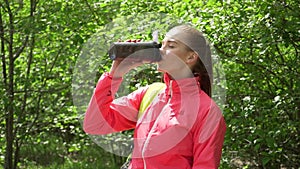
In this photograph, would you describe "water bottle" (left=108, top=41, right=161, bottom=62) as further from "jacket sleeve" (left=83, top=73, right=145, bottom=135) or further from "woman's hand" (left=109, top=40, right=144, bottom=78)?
"jacket sleeve" (left=83, top=73, right=145, bottom=135)

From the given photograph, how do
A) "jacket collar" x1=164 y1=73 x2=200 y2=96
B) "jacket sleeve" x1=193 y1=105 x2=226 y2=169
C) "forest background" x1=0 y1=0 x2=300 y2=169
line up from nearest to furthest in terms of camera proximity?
"jacket sleeve" x1=193 y1=105 x2=226 y2=169 → "jacket collar" x1=164 y1=73 x2=200 y2=96 → "forest background" x1=0 y1=0 x2=300 y2=169

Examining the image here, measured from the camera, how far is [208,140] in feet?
7.09

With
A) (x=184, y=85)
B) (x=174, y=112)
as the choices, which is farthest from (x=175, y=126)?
(x=184, y=85)

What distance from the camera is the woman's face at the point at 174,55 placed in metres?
2.25

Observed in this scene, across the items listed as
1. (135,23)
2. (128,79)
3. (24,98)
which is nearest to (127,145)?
(128,79)

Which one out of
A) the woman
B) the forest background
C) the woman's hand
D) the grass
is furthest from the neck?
the grass

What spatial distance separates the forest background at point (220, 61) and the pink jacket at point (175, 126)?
1.48 feet

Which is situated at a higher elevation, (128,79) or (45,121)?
(128,79)

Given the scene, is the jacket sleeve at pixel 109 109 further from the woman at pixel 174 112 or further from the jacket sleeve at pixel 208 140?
the jacket sleeve at pixel 208 140

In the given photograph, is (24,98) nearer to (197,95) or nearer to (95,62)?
(95,62)

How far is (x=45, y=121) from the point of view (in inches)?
245

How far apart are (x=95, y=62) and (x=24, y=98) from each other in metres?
3.44

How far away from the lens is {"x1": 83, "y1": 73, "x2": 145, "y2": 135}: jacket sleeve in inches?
93.1

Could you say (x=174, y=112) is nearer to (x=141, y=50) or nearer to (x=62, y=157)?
(x=141, y=50)
